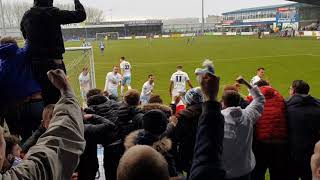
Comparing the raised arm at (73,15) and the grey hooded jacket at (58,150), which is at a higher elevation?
the raised arm at (73,15)

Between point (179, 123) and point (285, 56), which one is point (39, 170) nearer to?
point (179, 123)

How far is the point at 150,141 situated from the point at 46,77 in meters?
1.24

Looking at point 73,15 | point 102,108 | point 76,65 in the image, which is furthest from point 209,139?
point 76,65

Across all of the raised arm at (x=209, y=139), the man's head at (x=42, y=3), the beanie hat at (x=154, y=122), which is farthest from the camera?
the man's head at (x=42, y=3)

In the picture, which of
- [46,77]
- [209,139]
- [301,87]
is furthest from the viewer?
[301,87]

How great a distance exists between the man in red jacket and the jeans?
292 centimetres

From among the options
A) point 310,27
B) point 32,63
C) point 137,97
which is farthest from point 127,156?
point 310,27

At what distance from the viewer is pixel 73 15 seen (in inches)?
150

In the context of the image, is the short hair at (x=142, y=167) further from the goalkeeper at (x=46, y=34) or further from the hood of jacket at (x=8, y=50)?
Answer: the hood of jacket at (x=8, y=50)

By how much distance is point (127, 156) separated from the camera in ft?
6.72

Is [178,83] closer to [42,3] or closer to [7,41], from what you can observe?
[7,41]

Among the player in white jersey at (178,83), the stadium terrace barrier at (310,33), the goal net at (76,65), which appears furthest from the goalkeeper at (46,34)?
the stadium terrace barrier at (310,33)

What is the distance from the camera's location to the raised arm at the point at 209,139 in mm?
2664

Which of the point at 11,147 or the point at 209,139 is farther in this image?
the point at 11,147
